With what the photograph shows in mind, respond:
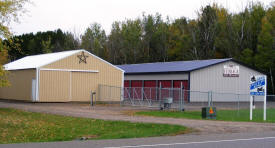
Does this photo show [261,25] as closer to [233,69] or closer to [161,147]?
[233,69]

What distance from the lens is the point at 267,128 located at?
1867cm

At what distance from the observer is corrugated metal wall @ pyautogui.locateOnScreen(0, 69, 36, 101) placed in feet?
114

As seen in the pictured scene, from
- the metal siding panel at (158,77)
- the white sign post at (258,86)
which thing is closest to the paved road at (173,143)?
the white sign post at (258,86)

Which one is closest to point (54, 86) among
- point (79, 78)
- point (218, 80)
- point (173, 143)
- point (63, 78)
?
point (63, 78)

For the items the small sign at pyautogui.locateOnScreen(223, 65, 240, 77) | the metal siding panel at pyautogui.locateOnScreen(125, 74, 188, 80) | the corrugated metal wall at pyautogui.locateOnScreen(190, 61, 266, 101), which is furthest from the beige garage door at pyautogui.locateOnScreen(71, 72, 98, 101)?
the small sign at pyautogui.locateOnScreen(223, 65, 240, 77)

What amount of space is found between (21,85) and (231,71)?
68.5 feet

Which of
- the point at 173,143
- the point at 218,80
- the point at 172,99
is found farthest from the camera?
the point at 218,80

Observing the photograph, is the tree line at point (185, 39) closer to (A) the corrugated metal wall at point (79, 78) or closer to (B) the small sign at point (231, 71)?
(B) the small sign at point (231, 71)

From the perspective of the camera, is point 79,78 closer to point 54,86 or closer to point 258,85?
point 54,86

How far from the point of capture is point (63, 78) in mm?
34688

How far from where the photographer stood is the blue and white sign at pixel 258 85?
23047mm

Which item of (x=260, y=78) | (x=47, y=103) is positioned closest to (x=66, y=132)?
(x=260, y=78)

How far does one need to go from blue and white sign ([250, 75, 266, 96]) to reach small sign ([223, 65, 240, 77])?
1791cm

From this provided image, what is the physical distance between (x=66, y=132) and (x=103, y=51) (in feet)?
221
